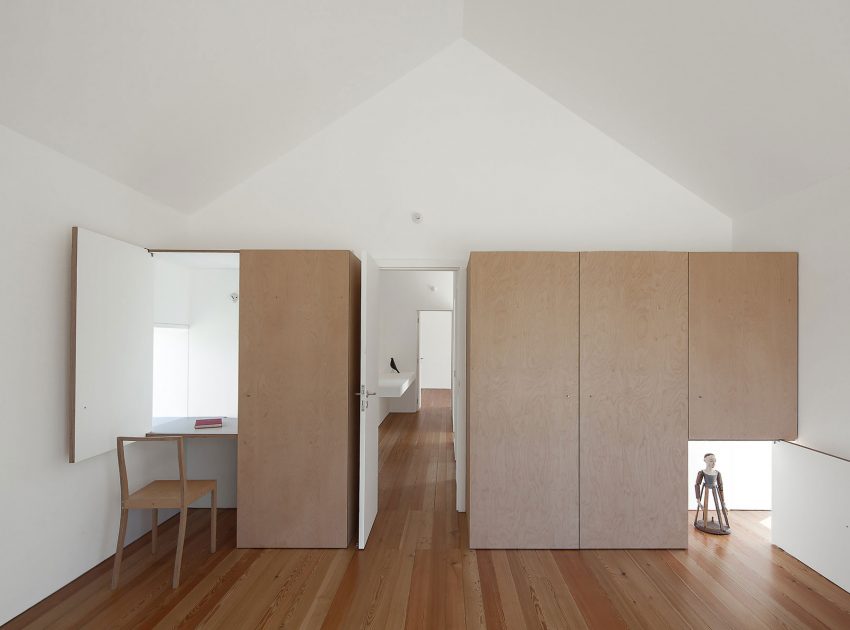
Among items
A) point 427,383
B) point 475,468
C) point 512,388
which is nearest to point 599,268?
point 512,388

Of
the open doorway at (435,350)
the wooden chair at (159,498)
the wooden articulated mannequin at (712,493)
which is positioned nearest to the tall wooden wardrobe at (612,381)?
the wooden articulated mannequin at (712,493)

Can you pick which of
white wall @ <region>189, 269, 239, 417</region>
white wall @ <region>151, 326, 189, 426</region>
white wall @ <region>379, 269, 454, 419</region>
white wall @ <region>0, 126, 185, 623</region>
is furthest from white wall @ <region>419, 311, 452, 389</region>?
white wall @ <region>0, 126, 185, 623</region>

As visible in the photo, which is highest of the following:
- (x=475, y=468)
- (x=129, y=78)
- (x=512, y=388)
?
(x=129, y=78)

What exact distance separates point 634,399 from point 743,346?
816mm

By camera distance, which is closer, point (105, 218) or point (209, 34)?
point (209, 34)

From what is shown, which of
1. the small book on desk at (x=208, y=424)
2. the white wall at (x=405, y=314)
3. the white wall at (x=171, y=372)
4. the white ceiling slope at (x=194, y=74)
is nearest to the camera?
the white ceiling slope at (x=194, y=74)

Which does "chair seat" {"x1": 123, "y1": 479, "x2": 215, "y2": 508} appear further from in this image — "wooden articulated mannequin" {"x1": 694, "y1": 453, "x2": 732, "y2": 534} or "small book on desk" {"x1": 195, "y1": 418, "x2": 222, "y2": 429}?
"wooden articulated mannequin" {"x1": 694, "y1": 453, "x2": 732, "y2": 534}

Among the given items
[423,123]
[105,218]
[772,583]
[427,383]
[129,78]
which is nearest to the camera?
[129,78]

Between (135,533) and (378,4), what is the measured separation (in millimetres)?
3828

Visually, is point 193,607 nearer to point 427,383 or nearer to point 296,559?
point 296,559

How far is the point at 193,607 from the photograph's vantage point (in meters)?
2.59

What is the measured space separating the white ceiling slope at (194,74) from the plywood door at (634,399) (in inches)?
81.2

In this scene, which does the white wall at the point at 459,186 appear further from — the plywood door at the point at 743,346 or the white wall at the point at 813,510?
the white wall at the point at 813,510

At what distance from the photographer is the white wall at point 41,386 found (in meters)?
2.43
